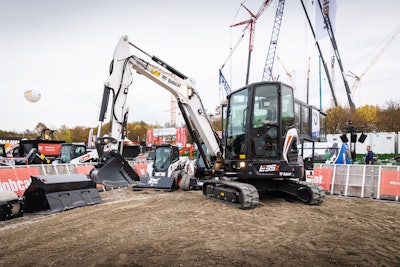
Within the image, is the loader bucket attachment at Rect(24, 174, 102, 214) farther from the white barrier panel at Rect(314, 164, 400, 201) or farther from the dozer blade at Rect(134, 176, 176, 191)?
the white barrier panel at Rect(314, 164, 400, 201)

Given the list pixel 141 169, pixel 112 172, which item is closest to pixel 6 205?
pixel 112 172

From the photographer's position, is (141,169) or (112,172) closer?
(112,172)

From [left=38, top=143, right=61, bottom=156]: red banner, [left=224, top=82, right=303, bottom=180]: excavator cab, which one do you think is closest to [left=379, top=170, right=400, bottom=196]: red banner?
[left=224, top=82, right=303, bottom=180]: excavator cab

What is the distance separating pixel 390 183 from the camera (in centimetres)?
945

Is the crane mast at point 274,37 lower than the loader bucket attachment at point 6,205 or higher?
higher

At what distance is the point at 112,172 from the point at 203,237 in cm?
401

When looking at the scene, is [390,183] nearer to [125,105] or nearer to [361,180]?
[361,180]

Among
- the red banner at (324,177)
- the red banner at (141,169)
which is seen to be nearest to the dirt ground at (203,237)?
the red banner at (324,177)

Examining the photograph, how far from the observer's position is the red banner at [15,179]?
29.1ft

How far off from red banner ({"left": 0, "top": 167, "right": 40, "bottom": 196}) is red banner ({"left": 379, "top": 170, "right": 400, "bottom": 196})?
1136 cm

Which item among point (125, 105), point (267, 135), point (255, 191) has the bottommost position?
point (255, 191)

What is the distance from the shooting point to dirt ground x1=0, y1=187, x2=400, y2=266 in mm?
3717

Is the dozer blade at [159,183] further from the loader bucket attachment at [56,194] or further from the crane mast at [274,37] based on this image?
the crane mast at [274,37]

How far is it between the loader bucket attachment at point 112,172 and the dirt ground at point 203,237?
69 cm
